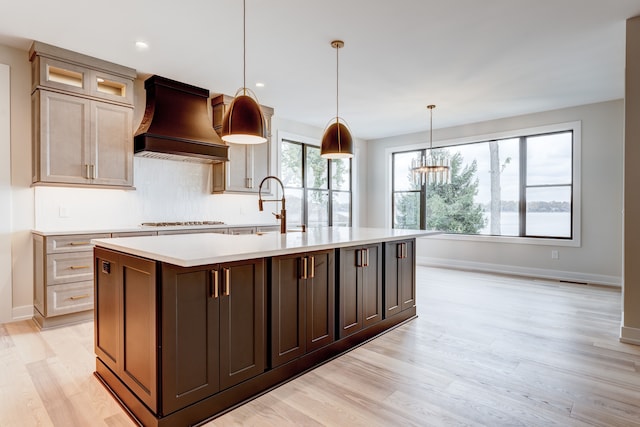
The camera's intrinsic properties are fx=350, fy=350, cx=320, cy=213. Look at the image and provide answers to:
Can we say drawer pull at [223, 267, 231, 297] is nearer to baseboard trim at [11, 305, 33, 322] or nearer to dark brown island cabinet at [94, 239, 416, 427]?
dark brown island cabinet at [94, 239, 416, 427]

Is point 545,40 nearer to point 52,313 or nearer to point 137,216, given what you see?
point 137,216

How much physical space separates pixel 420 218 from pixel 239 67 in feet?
15.6

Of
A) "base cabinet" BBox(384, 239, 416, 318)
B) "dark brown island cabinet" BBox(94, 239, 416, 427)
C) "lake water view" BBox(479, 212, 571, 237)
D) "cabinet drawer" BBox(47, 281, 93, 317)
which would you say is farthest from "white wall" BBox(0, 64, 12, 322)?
"lake water view" BBox(479, 212, 571, 237)

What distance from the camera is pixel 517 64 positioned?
12.7 ft

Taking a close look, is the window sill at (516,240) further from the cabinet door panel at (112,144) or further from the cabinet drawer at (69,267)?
the cabinet drawer at (69,267)

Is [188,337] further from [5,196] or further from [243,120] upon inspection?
[5,196]

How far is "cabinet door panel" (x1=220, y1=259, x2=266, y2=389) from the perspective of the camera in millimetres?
1941

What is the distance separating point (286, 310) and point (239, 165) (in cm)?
324

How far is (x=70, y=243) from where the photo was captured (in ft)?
11.0

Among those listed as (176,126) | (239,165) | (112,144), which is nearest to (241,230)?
(239,165)

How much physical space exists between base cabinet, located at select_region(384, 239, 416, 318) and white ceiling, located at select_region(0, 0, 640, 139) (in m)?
1.97

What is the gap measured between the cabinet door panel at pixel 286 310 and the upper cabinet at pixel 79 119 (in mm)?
2657

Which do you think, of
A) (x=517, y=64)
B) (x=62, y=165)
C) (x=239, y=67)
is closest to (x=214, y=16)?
(x=239, y=67)

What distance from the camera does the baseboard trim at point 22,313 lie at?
350 cm
